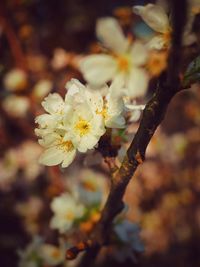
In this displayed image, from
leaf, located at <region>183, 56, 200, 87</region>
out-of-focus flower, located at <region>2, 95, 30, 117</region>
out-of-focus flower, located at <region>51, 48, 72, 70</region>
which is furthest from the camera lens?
out-of-focus flower, located at <region>51, 48, 72, 70</region>

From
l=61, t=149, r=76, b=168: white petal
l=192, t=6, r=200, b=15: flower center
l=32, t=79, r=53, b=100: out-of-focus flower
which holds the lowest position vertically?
l=32, t=79, r=53, b=100: out-of-focus flower

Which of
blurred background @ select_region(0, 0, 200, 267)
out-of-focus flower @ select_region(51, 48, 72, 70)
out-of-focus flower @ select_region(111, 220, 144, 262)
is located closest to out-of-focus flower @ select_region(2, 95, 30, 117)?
blurred background @ select_region(0, 0, 200, 267)

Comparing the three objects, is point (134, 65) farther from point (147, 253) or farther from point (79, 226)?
point (147, 253)

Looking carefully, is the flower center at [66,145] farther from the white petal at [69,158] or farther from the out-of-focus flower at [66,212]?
the out-of-focus flower at [66,212]

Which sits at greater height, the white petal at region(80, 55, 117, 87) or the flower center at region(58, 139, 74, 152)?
the white petal at region(80, 55, 117, 87)

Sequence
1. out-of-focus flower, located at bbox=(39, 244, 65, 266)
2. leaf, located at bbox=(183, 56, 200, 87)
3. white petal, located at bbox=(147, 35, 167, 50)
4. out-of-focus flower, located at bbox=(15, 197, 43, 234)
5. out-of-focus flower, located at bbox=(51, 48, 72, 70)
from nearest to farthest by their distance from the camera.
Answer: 1. leaf, located at bbox=(183, 56, 200, 87)
2. white petal, located at bbox=(147, 35, 167, 50)
3. out-of-focus flower, located at bbox=(39, 244, 65, 266)
4. out-of-focus flower, located at bbox=(15, 197, 43, 234)
5. out-of-focus flower, located at bbox=(51, 48, 72, 70)

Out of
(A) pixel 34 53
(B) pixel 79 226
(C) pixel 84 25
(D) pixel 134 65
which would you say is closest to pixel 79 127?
(D) pixel 134 65

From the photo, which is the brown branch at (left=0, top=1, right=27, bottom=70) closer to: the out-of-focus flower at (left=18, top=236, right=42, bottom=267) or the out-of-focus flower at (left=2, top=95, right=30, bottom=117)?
the out-of-focus flower at (left=2, top=95, right=30, bottom=117)

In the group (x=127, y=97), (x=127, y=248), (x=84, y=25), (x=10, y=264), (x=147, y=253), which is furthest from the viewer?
(x=84, y=25)
